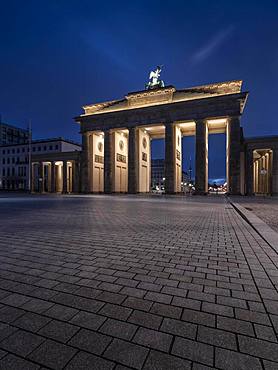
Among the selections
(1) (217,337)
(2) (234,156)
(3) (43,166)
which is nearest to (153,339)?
(1) (217,337)

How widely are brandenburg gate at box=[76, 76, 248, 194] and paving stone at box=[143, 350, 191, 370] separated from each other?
1551 inches

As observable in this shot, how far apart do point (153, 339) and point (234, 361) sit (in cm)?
68

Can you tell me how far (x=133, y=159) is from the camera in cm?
4644

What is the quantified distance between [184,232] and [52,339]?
5.46m

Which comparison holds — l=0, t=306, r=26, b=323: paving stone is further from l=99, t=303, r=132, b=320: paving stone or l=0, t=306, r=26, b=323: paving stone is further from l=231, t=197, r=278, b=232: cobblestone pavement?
l=231, t=197, r=278, b=232: cobblestone pavement

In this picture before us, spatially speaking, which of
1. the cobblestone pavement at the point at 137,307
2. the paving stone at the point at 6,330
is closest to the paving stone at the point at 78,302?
the cobblestone pavement at the point at 137,307

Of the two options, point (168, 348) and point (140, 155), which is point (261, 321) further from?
point (140, 155)

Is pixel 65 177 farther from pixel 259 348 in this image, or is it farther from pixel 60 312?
pixel 259 348

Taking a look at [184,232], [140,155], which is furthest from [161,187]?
[184,232]

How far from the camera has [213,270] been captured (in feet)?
13.2

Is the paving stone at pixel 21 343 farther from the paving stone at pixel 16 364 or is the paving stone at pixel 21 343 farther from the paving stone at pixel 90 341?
the paving stone at pixel 90 341

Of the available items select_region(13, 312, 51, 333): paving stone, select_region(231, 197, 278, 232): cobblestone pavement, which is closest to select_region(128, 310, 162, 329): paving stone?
select_region(13, 312, 51, 333): paving stone

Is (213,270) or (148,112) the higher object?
(148,112)

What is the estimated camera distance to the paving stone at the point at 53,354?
1.85 m
